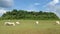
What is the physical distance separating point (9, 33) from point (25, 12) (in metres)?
54.6

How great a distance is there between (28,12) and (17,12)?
443 cm

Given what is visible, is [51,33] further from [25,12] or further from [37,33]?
[25,12]

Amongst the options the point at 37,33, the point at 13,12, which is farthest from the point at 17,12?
the point at 37,33

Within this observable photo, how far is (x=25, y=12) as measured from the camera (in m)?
69.4

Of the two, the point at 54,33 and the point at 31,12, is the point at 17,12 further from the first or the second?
the point at 54,33

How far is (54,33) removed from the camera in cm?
1538

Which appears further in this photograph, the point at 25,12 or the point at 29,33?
the point at 25,12

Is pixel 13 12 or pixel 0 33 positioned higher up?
pixel 0 33

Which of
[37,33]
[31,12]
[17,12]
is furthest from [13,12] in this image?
[37,33]

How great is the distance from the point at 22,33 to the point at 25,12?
2140 inches

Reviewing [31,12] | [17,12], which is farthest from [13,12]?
[31,12]

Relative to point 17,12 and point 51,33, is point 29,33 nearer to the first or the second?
point 51,33

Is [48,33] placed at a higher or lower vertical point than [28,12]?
higher

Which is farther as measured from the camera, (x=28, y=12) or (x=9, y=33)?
(x=28, y=12)
